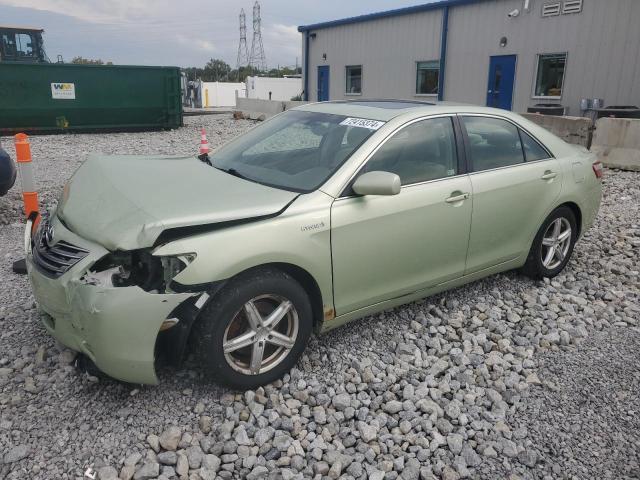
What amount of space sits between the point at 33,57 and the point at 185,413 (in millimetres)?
23566

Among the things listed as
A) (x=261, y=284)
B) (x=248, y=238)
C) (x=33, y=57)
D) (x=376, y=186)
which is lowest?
(x=261, y=284)

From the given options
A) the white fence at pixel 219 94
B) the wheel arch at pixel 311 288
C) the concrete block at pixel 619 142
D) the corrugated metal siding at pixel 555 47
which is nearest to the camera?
the wheel arch at pixel 311 288

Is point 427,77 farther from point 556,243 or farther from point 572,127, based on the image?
point 556,243

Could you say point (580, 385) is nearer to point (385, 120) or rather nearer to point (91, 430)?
point (385, 120)

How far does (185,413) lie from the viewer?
2957mm

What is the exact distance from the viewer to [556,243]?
482 centimetres

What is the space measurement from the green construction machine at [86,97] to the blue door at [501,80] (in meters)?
10.0

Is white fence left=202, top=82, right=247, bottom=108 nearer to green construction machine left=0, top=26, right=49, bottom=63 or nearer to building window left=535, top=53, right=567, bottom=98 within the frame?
green construction machine left=0, top=26, right=49, bottom=63

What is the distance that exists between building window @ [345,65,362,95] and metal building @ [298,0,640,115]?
0.13 ft

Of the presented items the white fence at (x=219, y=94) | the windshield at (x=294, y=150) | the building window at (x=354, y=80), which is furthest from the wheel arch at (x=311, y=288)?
the white fence at (x=219, y=94)

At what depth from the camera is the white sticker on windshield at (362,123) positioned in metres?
3.63

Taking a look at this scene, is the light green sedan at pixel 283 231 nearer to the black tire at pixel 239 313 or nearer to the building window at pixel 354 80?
the black tire at pixel 239 313

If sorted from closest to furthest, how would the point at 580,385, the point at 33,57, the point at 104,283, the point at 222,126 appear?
the point at 104,283
the point at 580,385
the point at 222,126
the point at 33,57

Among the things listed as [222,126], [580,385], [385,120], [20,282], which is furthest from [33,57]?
[580,385]
